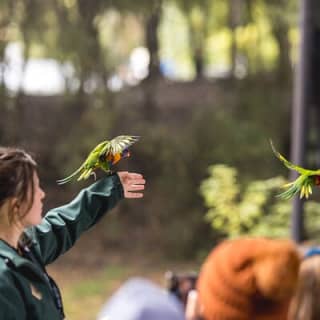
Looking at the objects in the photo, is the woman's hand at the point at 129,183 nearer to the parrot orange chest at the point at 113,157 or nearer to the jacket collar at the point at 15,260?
the parrot orange chest at the point at 113,157

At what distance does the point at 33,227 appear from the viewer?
971mm

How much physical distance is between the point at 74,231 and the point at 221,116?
10.6 ft

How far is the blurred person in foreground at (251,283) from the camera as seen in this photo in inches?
44.4

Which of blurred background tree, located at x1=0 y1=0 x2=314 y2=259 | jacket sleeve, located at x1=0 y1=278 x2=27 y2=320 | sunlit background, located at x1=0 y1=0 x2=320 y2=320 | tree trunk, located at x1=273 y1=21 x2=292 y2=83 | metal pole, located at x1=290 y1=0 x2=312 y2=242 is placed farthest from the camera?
A: tree trunk, located at x1=273 y1=21 x2=292 y2=83

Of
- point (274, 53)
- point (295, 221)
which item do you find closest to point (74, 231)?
point (295, 221)

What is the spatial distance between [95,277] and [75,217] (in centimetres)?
266

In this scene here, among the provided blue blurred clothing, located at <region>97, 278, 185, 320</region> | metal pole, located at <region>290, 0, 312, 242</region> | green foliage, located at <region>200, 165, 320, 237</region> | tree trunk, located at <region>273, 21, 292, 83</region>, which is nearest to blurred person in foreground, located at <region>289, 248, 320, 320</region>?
blue blurred clothing, located at <region>97, 278, 185, 320</region>

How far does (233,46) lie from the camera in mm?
4410

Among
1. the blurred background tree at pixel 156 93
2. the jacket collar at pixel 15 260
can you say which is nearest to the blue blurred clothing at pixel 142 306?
the jacket collar at pixel 15 260

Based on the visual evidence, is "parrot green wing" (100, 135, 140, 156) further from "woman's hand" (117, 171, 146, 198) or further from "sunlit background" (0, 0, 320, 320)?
"sunlit background" (0, 0, 320, 320)

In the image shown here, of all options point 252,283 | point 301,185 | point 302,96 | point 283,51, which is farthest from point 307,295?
point 283,51

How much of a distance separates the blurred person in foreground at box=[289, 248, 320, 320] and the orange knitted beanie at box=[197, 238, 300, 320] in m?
0.03

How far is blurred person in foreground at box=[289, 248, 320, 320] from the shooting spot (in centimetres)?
117

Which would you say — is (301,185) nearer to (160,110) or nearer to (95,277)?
(95,277)
